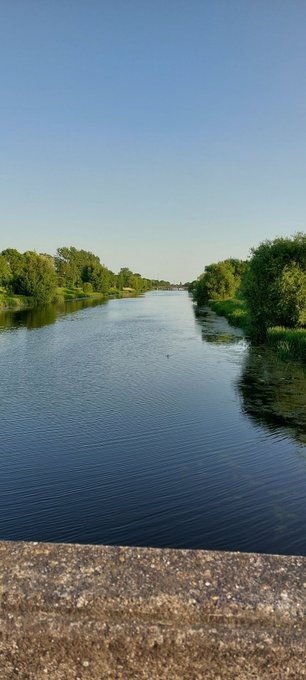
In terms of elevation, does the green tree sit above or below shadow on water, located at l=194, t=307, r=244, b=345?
above

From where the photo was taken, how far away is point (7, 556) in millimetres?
5023

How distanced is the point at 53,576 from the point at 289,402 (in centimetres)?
2125

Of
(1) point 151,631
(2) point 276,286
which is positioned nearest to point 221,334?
(2) point 276,286

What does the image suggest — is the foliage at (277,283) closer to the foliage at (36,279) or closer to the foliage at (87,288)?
the foliage at (36,279)

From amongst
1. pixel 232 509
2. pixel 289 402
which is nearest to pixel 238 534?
pixel 232 509

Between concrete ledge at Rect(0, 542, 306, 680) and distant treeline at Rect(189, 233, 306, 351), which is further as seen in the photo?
distant treeline at Rect(189, 233, 306, 351)

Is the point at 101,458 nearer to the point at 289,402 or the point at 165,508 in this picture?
the point at 165,508

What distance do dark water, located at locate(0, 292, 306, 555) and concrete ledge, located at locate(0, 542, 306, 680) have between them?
22.8 feet

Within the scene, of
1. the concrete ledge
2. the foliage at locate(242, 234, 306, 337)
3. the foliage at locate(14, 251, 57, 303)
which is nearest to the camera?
the concrete ledge

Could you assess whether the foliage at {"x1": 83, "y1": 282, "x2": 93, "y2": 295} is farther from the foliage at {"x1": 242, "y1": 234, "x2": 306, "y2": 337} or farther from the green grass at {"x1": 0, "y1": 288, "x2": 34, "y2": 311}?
the foliage at {"x1": 242, "y1": 234, "x2": 306, "y2": 337}

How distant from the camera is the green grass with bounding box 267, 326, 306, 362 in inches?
1468

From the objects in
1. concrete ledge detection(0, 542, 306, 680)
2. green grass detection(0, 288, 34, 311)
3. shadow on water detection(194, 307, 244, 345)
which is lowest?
shadow on water detection(194, 307, 244, 345)

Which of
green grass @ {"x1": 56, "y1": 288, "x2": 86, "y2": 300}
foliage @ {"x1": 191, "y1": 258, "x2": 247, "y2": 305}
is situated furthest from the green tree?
foliage @ {"x1": 191, "y1": 258, "x2": 247, "y2": 305}

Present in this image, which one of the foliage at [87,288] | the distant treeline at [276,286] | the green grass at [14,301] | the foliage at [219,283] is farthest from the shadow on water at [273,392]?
the foliage at [87,288]
